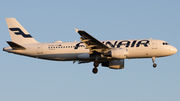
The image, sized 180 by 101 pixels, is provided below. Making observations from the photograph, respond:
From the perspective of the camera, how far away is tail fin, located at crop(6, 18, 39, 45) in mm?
58219

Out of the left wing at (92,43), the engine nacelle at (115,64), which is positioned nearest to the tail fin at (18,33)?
the left wing at (92,43)

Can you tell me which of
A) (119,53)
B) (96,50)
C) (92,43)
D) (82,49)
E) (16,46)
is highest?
(16,46)

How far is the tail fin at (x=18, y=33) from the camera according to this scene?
2292 inches

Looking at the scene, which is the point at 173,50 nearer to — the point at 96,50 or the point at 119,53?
the point at 119,53

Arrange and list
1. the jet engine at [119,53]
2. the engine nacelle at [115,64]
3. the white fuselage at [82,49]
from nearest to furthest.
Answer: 1. the jet engine at [119,53]
2. the white fuselage at [82,49]
3. the engine nacelle at [115,64]

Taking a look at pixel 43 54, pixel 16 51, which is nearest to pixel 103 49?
pixel 43 54

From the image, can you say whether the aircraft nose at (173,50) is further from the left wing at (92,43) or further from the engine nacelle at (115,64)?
the left wing at (92,43)

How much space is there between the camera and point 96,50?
52.0m

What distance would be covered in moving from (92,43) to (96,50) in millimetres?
1845

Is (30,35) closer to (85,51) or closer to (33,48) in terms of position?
(33,48)

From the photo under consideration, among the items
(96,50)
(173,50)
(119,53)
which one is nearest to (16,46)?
(96,50)

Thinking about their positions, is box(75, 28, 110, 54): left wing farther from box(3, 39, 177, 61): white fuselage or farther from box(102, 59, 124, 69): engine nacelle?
box(102, 59, 124, 69): engine nacelle

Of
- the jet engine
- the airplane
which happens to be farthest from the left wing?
the jet engine

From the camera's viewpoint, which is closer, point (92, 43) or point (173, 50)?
point (92, 43)
